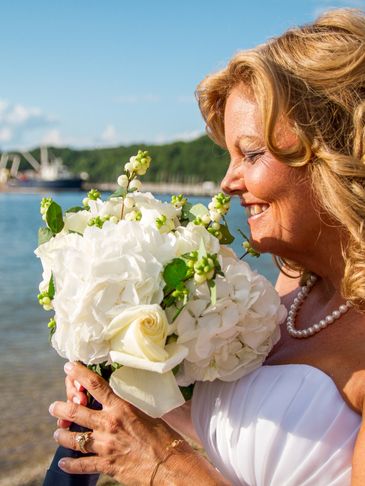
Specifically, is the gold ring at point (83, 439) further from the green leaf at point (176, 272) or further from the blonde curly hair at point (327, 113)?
the blonde curly hair at point (327, 113)

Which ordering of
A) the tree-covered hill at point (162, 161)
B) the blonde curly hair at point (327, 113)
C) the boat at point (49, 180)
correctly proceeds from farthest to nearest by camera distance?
the tree-covered hill at point (162, 161), the boat at point (49, 180), the blonde curly hair at point (327, 113)

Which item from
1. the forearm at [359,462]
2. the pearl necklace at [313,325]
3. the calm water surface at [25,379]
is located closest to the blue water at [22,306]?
the calm water surface at [25,379]

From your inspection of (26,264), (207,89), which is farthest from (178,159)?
(207,89)

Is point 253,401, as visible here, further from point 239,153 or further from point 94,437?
point 239,153

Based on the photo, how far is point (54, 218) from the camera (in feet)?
8.59

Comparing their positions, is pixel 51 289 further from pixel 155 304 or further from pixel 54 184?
pixel 54 184

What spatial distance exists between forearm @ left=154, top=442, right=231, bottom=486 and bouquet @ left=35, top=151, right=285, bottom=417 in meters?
0.28

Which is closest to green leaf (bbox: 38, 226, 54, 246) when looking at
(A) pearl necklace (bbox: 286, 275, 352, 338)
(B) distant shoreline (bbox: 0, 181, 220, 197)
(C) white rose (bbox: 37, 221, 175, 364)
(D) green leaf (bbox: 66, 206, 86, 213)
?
(D) green leaf (bbox: 66, 206, 86, 213)

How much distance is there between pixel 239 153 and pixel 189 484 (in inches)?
50.8

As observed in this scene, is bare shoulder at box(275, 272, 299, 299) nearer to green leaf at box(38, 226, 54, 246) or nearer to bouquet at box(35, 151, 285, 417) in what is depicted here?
bouquet at box(35, 151, 285, 417)

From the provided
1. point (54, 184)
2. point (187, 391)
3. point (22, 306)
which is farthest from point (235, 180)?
point (54, 184)

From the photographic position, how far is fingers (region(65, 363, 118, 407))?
2494 mm

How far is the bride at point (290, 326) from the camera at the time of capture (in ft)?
8.28

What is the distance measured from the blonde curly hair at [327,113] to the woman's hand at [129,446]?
0.88m
